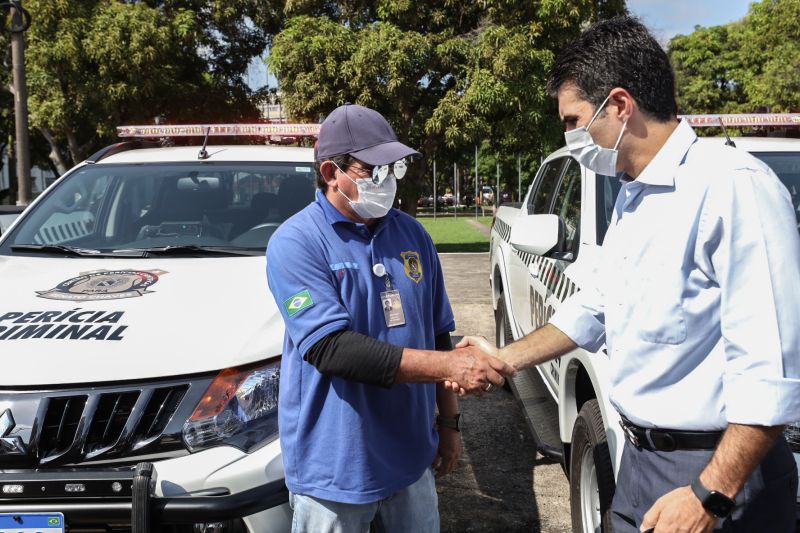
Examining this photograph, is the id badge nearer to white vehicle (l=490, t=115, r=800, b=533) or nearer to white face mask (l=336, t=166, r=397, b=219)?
white face mask (l=336, t=166, r=397, b=219)

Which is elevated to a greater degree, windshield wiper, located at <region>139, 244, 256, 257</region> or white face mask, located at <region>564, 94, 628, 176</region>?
white face mask, located at <region>564, 94, 628, 176</region>

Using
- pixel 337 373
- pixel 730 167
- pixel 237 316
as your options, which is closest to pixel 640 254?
pixel 730 167

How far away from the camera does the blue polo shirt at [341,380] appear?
6.39 ft

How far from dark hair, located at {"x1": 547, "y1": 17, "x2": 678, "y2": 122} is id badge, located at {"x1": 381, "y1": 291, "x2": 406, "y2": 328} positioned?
2.40ft

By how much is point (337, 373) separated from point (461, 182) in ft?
247

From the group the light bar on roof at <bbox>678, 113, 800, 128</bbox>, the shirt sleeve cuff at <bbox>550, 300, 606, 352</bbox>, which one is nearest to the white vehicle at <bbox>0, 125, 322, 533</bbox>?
the shirt sleeve cuff at <bbox>550, 300, 606, 352</bbox>

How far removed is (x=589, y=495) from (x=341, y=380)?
1373 millimetres

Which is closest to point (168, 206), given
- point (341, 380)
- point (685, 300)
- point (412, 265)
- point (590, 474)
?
point (412, 265)

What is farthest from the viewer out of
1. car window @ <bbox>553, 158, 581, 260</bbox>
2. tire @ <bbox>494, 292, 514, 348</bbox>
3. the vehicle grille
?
tire @ <bbox>494, 292, 514, 348</bbox>

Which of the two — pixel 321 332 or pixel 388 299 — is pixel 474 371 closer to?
pixel 388 299

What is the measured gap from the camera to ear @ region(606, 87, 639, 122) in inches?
69.4

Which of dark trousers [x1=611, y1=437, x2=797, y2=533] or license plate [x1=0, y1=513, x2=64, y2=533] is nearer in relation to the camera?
dark trousers [x1=611, y1=437, x2=797, y2=533]

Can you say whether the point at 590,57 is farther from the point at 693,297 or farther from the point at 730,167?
the point at 693,297

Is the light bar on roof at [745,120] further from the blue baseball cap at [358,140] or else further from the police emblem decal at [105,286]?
the police emblem decal at [105,286]
